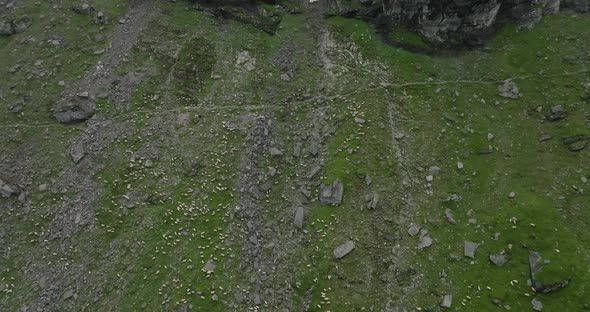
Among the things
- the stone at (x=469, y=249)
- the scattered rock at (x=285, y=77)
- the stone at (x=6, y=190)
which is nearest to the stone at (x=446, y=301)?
the stone at (x=469, y=249)

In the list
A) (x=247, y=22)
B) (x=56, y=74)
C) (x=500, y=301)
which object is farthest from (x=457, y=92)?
(x=56, y=74)

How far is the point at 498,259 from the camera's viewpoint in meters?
32.3

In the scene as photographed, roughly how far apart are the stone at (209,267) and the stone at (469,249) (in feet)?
68.1

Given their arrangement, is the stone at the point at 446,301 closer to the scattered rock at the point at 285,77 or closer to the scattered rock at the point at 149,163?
the scattered rock at the point at 149,163

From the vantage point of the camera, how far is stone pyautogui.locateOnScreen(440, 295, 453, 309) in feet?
100

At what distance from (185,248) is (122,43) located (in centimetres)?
2928

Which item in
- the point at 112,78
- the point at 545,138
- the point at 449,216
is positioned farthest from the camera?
the point at 112,78

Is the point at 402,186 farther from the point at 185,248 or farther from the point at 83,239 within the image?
the point at 83,239

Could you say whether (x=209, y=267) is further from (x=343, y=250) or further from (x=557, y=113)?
(x=557, y=113)

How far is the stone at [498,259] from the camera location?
32.2 meters

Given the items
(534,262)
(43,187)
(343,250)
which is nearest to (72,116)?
(43,187)

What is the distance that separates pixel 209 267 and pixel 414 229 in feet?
57.7

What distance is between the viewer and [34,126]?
4291 cm

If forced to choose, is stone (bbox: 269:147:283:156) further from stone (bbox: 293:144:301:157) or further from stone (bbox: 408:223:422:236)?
stone (bbox: 408:223:422:236)
